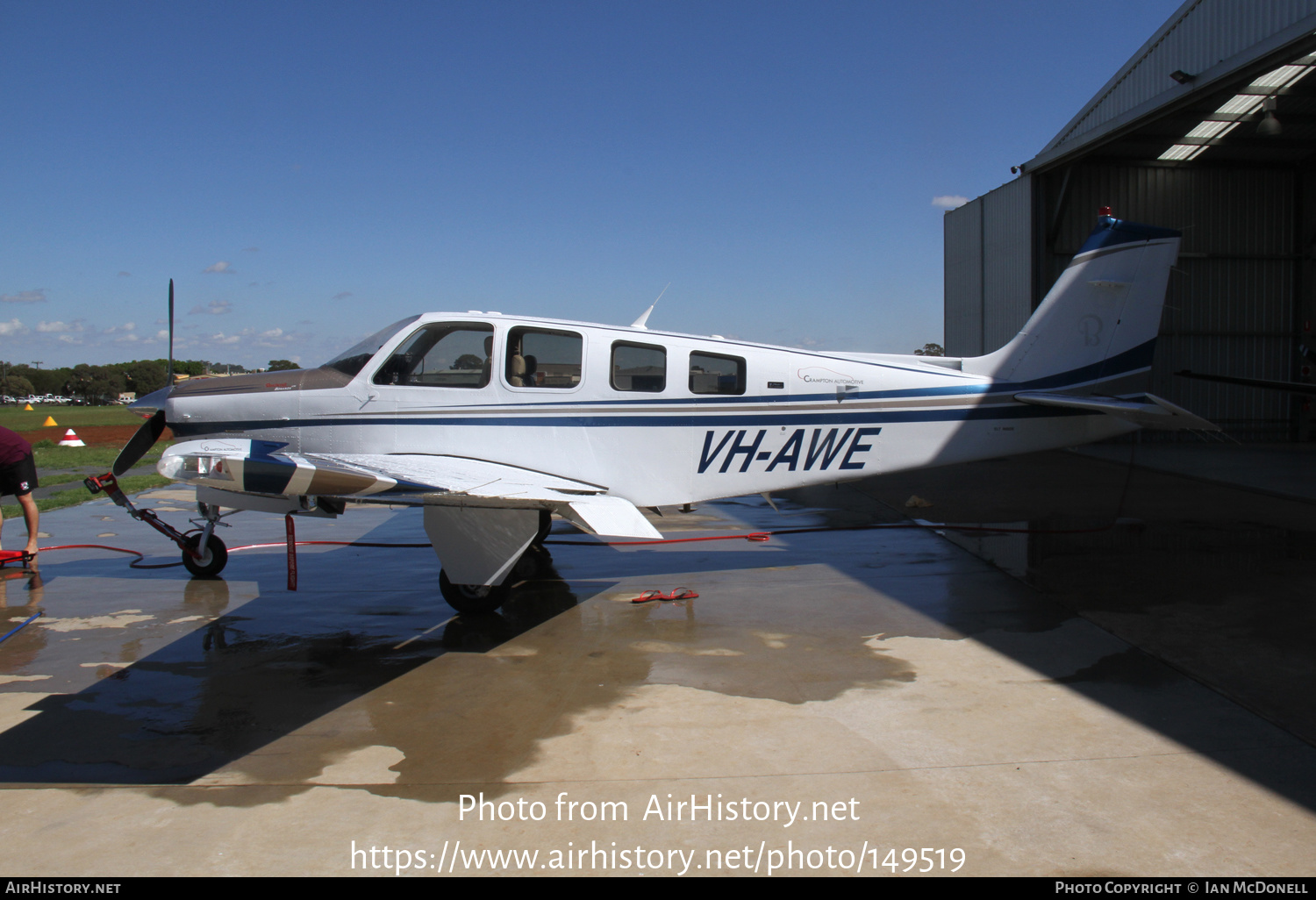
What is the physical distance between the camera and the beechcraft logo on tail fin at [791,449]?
6.97m

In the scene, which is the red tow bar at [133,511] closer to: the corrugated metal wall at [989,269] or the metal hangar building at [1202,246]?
the corrugated metal wall at [989,269]

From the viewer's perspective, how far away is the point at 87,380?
8219 centimetres

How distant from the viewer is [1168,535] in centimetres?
909

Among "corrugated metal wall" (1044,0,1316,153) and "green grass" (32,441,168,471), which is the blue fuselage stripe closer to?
"corrugated metal wall" (1044,0,1316,153)

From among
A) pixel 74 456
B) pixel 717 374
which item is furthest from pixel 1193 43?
pixel 74 456

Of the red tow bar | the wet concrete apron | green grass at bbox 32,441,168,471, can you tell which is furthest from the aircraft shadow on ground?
green grass at bbox 32,441,168,471

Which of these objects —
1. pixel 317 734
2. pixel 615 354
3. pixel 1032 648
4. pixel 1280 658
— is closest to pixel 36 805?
pixel 317 734

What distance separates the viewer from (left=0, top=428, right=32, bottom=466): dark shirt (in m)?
7.68

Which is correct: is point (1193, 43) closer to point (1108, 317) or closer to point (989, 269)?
point (989, 269)

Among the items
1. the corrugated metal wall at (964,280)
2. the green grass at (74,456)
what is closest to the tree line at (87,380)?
the green grass at (74,456)

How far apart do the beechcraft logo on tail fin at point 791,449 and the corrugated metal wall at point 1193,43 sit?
10.0 m

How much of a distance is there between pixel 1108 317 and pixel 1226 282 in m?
15.9

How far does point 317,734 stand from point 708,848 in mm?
2327

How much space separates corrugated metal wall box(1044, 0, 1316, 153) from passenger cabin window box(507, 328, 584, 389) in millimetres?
11757
